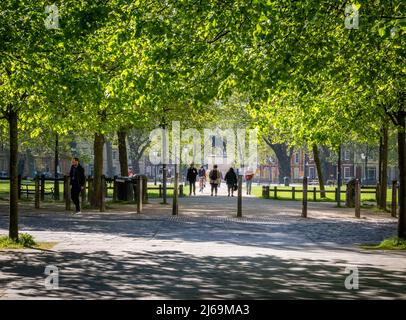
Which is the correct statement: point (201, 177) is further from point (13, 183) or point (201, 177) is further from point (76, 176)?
point (13, 183)

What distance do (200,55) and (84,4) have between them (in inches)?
89.1

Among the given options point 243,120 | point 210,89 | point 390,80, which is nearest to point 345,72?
point 390,80

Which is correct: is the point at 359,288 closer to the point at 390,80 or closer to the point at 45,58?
the point at 390,80

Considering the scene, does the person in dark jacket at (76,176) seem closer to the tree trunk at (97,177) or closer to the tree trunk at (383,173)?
the tree trunk at (97,177)

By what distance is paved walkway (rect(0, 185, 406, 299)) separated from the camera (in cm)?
812

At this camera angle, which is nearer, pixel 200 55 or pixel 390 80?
pixel 200 55

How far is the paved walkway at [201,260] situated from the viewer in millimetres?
8117

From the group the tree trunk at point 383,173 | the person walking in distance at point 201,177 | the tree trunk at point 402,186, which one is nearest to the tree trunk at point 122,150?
the tree trunk at point 383,173

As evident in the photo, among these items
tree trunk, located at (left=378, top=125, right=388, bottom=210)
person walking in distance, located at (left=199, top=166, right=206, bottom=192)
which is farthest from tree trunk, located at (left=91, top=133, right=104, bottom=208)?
person walking in distance, located at (left=199, top=166, right=206, bottom=192)

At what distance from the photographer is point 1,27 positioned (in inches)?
419

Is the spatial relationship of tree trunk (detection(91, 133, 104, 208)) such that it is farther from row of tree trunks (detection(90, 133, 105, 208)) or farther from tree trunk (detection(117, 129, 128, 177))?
tree trunk (detection(117, 129, 128, 177))

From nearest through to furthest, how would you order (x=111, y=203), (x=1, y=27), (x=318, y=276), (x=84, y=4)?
1. (x=318, y=276)
2. (x=1, y=27)
3. (x=84, y=4)
4. (x=111, y=203)

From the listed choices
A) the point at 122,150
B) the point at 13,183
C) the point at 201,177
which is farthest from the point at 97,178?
the point at 201,177

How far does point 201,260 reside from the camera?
10.9m
